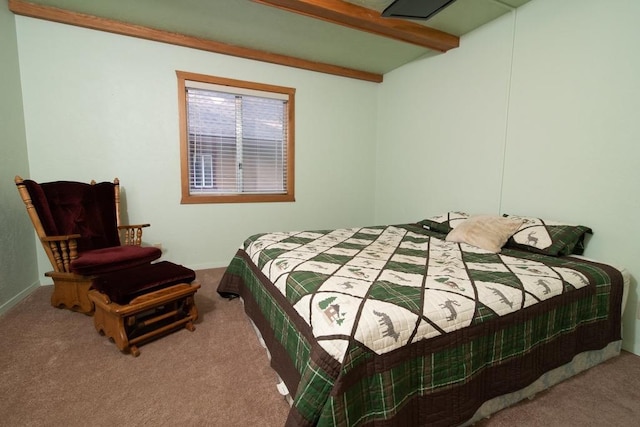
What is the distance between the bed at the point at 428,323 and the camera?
3.28ft

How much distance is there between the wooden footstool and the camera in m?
1.69

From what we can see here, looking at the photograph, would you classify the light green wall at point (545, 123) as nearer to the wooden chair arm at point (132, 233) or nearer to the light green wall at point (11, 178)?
the wooden chair arm at point (132, 233)

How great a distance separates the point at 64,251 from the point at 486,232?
323 centimetres

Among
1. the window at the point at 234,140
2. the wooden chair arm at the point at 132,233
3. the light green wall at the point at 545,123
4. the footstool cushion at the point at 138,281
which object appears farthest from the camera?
the window at the point at 234,140

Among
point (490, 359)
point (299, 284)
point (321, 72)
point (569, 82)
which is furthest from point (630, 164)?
point (321, 72)

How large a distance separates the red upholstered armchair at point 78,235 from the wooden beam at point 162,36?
4.92ft

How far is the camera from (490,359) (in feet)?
4.15

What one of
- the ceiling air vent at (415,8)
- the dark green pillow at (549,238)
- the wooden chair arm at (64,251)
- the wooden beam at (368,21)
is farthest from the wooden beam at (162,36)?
the dark green pillow at (549,238)

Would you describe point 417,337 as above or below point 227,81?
below

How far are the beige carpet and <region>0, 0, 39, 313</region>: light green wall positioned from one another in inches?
18.2

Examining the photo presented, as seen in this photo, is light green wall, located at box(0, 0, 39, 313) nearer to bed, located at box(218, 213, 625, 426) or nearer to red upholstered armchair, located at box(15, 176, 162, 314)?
red upholstered armchair, located at box(15, 176, 162, 314)

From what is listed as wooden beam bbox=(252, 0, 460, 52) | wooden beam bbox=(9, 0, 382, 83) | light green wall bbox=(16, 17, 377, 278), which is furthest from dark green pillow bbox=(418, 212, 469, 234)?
wooden beam bbox=(9, 0, 382, 83)

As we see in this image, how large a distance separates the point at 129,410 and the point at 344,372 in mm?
1111

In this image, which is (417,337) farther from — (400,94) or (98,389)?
(400,94)
